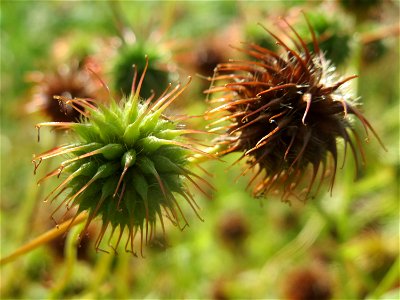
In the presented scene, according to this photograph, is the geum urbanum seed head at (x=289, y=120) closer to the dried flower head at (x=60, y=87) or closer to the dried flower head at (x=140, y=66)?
the dried flower head at (x=140, y=66)

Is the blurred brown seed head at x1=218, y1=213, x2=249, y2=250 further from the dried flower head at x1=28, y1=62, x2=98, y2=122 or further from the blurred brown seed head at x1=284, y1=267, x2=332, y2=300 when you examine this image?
the dried flower head at x1=28, y1=62, x2=98, y2=122

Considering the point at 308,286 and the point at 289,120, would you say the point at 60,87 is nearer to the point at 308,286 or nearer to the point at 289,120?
the point at 289,120

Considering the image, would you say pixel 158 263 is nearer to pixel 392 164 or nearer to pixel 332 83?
pixel 392 164

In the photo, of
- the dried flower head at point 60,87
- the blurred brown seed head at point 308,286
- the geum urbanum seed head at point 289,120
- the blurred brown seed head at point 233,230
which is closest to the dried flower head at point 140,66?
the dried flower head at point 60,87

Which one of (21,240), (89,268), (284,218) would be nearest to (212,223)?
(284,218)

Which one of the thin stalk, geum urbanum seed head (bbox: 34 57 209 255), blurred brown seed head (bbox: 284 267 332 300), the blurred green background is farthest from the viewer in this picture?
blurred brown seed head (bbox: 284 267 332 300)

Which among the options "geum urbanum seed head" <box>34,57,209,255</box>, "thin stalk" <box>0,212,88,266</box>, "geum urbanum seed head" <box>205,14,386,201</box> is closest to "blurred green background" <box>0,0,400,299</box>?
"thin stalk" <box>0,212,88,266</box>

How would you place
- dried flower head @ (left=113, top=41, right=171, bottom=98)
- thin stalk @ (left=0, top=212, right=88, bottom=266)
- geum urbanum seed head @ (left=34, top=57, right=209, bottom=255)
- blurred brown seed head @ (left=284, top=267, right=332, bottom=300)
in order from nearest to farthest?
geum urbanum seed head @ (left=34, top=57, right=209, bottom=255) < thin stalk @ (left=0, top=212, right=88, bottom=266) < dried flower head @ (left=113, top=41, right=171, bottom=98) < blurred brown seed head @ (left=284, top=267, right=332, bottom=300)

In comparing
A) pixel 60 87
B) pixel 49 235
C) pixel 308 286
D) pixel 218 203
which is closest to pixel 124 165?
pixel 49 235
